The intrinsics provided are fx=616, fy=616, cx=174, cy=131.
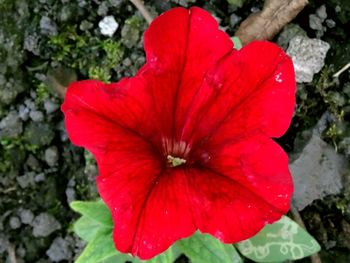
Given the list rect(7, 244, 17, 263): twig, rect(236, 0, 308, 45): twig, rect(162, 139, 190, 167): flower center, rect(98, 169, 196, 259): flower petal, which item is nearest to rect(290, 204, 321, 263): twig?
rect(236, 0, 308, 45): twig

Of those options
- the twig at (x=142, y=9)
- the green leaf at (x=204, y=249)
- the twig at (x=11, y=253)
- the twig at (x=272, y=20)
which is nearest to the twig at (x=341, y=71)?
the twig at (x=272, y=20)

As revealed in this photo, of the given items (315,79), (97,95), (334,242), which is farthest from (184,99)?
(334,242)

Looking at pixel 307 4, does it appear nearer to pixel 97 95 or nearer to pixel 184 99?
pixel 184 99

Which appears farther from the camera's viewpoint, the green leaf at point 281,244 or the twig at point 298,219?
the twig at point 298,219

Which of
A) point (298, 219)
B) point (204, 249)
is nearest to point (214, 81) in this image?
point (204, 249)

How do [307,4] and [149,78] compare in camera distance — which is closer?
[149,78]

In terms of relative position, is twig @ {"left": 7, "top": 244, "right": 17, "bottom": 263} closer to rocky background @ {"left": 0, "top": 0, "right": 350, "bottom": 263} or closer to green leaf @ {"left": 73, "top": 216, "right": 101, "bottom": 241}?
rocky background @ {"left": 0, "top": 0, "right": 350, "bottom": 263}

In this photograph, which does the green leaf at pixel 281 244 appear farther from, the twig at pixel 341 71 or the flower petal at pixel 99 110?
the flower petal at pixel 99 110
